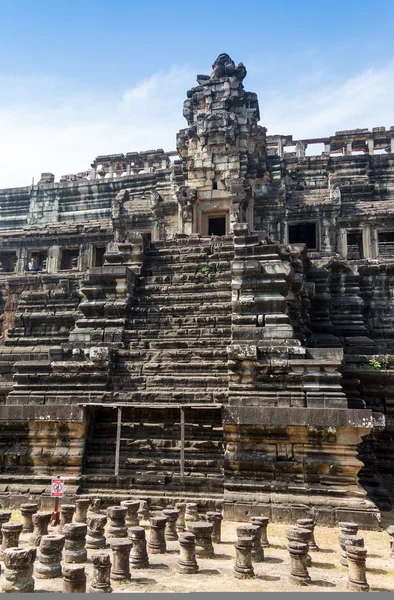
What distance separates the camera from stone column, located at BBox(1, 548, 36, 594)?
5.38 metres

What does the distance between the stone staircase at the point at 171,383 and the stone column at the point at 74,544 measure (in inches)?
133

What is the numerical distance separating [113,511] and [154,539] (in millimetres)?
850

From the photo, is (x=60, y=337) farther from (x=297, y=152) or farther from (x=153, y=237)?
(x=297, y=152)

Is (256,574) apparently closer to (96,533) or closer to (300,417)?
(96,533)

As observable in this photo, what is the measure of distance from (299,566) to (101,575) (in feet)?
7.52

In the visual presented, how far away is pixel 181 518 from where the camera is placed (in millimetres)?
8484

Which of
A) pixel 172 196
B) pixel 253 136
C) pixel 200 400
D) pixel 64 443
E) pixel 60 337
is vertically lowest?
pixel 64 443

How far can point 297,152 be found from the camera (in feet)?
122

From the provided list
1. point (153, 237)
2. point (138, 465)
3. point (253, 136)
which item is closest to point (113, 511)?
point (138, 465)

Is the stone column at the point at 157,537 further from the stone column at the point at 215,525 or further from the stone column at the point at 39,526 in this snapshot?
the stone column at the point at 39,526

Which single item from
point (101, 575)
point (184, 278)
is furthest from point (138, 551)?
point (184, 278)

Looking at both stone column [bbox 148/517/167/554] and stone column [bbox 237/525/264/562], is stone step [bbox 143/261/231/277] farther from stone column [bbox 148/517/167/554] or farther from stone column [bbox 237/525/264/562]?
stone column [bbox 237/525/264/562]

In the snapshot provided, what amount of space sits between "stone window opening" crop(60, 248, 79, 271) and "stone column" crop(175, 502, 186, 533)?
19.6 m

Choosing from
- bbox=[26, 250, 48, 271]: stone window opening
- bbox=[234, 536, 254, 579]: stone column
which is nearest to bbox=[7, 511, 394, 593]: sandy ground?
bbox=[234, 536, 254, 579]: stone column
